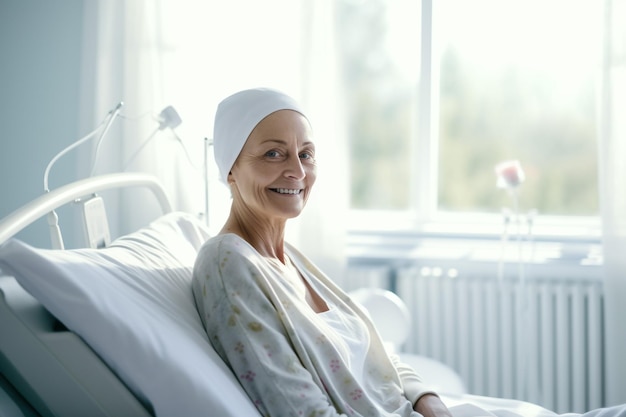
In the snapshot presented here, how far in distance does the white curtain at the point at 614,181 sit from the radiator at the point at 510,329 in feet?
0.42

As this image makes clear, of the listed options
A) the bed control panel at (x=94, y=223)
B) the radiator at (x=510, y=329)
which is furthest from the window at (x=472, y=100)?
the bed control panel at (x=94, y=223)

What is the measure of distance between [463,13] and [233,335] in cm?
210

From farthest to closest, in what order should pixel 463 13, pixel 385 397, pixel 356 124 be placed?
pixel 356 124 → pixel 463 13 → pixel 385 397

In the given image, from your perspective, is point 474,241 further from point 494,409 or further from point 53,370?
point 53,370

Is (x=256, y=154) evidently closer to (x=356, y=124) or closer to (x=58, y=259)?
(x=58, y=259)

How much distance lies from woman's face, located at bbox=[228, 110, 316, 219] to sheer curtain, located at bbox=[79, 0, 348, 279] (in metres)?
1.23

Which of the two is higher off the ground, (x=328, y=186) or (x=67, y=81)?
(x=67, y=81)

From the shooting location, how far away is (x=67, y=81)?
2889 mm

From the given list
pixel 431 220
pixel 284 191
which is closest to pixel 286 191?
pixel 284 191

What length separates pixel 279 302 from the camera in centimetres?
130

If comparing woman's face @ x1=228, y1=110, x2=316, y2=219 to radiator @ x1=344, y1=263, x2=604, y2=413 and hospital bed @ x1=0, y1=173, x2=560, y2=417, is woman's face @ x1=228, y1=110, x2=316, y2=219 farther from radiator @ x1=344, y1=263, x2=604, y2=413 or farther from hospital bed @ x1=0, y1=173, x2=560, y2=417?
radiator @ x1=344, y1=263, x2=604, y2=413

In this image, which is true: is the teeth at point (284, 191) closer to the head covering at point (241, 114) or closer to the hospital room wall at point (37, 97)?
the head covering at point (241, 114)

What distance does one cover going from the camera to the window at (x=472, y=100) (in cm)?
291

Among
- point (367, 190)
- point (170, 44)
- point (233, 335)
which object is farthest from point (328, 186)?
point (233, 335)
